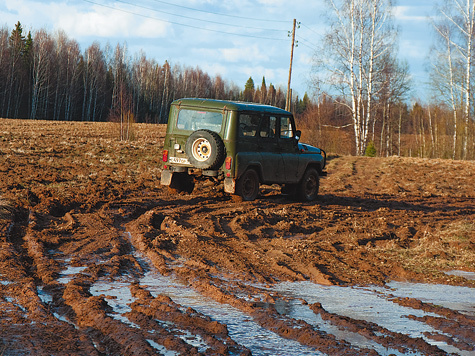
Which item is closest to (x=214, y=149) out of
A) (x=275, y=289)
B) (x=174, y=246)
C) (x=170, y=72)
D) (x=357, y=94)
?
(x=174, y=246)

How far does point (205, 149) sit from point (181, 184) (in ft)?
5.45

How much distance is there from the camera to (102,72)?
80.1m

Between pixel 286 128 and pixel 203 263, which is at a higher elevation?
pixel 286 128

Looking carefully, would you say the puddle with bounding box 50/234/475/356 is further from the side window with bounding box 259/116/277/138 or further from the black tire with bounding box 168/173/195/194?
the side window with bounding box 259/116/277/138

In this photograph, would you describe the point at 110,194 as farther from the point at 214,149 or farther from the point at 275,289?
the point at 275,289

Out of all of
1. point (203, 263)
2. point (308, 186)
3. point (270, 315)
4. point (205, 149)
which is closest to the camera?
point (270, 315)

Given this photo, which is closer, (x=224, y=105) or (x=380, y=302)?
(x=380, y=302)

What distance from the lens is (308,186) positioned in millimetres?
13875

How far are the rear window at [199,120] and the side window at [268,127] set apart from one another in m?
1.06

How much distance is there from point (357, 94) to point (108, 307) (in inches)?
1162

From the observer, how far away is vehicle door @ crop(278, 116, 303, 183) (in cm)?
1278

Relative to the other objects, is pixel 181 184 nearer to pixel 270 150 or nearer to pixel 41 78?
pixel 270 150

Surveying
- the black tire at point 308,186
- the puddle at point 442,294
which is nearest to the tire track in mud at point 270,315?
the puddle at point 442,294

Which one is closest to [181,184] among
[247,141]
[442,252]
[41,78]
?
[247,141]
